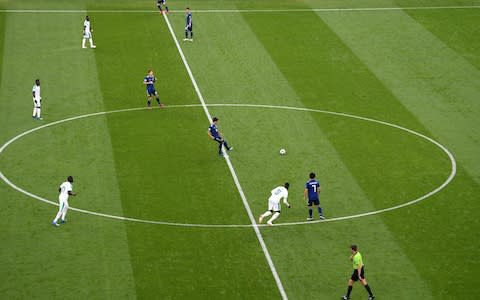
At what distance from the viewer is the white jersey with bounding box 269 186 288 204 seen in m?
32.4

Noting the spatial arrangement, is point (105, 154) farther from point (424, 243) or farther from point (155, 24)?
point (155, 24)

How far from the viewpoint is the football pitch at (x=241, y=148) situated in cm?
2981

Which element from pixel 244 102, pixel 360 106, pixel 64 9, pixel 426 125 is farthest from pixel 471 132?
pixel 64 9

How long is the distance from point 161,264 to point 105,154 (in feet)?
32.7

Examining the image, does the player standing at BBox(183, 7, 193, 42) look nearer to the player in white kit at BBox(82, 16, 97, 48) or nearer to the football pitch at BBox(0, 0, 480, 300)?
the football pitch at BBox(0, 0, 480, 300)

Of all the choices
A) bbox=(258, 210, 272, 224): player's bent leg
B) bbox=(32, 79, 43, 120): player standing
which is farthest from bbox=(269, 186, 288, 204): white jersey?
bbox=(32, 79, 43, 120): player standing

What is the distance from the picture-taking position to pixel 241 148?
39656 mm

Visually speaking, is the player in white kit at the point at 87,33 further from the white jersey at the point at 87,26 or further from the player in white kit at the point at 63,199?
the player in white kit at the point at 63,199

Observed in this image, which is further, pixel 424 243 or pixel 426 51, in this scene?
pixel 426 51

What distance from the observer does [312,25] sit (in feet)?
188

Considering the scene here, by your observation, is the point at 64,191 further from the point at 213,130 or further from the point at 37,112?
the point at 37,112

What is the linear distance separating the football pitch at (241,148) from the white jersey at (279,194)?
1.03 m

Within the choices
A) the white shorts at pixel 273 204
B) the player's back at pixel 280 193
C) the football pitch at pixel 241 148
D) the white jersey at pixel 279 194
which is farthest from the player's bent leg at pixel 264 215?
the player's back at pixel 280 193

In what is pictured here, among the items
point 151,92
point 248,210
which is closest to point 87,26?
point 151,92
